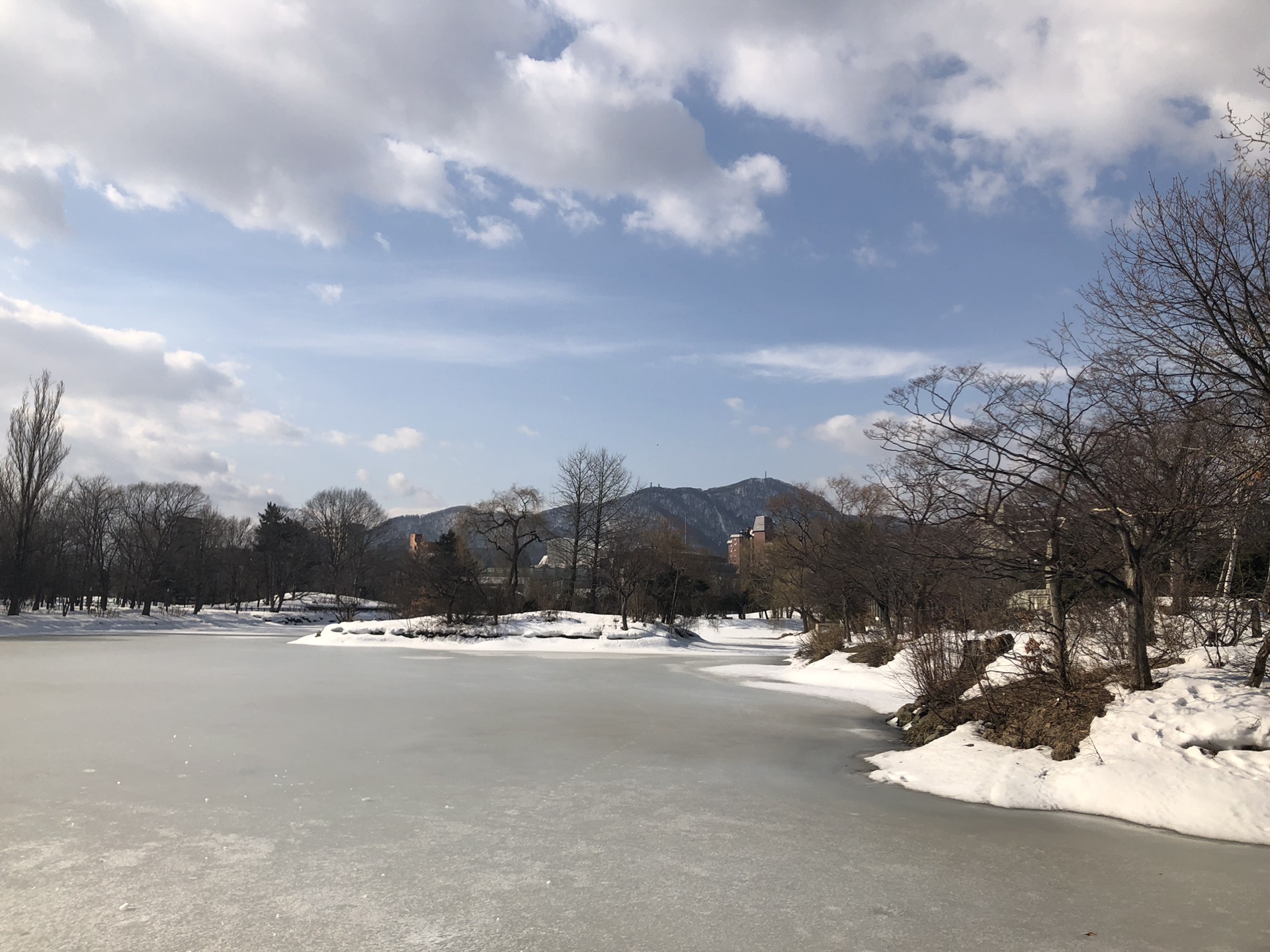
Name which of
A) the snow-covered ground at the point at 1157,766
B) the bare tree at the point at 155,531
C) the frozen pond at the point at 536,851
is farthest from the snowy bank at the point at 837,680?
the bare tree at the point at 155,531

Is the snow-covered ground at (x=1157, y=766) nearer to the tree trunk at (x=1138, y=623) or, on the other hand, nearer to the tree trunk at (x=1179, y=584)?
the tree trunk at (x=1138, y=623)

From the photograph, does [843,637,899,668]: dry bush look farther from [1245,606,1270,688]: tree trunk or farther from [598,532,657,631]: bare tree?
[598,532,657,631]: bare tree

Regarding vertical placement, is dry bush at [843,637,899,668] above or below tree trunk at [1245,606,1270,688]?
below

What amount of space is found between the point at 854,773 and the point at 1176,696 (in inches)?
137

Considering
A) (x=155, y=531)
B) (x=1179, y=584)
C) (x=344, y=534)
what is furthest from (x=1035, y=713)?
(x=344, y=534)

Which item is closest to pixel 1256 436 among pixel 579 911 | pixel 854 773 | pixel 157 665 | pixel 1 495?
pixel 854 773

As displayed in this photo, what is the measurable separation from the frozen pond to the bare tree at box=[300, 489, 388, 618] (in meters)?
67.0

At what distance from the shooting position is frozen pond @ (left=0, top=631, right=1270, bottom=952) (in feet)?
14.8

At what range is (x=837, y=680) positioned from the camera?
71.4 ft

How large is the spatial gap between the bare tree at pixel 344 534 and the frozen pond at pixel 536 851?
220 feet

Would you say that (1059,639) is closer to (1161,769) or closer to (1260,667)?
(1260,667)

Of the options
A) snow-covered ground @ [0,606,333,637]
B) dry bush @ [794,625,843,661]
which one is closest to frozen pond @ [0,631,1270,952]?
dry bush @ [794,625,843,661]

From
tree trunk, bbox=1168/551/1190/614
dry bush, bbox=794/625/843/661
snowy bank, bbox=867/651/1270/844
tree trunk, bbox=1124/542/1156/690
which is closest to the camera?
snowy bank, bbox=867/651/1270/844

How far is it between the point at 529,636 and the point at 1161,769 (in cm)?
3086
